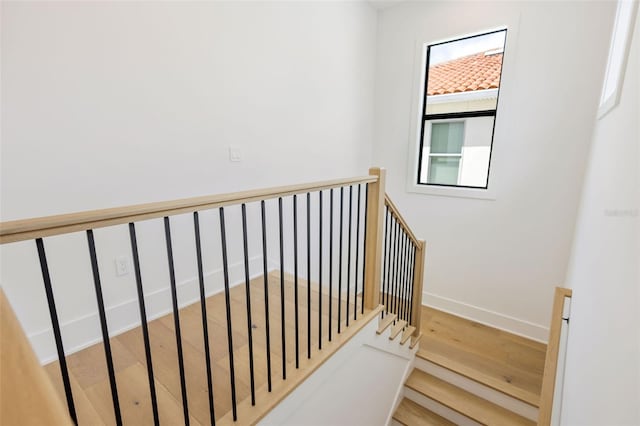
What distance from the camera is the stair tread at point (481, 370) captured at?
242 centimetres

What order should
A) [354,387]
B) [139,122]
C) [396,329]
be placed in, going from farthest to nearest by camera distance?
[396,329], [354,387], [139,122]

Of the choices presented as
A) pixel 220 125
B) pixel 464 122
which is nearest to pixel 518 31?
pixel 464 122

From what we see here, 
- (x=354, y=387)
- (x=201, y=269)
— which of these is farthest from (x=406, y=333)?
(x=201, y=269)

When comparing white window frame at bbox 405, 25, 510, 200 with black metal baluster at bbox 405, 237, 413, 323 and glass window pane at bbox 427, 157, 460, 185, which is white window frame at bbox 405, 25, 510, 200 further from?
black metal baluster at bbox 405, 237, 413, 323

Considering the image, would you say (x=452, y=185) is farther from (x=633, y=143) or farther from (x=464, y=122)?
(x=633, y=143)

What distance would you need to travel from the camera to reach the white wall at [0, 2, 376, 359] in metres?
1.39

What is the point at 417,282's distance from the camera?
2.80 m

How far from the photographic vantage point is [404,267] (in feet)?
8.91

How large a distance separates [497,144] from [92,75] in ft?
10.9

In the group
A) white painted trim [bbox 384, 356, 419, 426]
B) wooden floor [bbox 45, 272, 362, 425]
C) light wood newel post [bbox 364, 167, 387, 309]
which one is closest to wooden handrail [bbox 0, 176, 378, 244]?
wooden floor [bbox 45, 272, 362, 425]

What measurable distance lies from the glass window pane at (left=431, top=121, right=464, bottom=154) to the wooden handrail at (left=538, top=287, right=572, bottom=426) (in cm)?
194

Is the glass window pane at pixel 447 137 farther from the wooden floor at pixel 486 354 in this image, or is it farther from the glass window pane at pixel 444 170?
the wooden floor at pixel 486 354

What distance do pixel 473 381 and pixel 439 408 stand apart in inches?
15.1

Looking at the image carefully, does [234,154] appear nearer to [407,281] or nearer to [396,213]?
[396,213]
